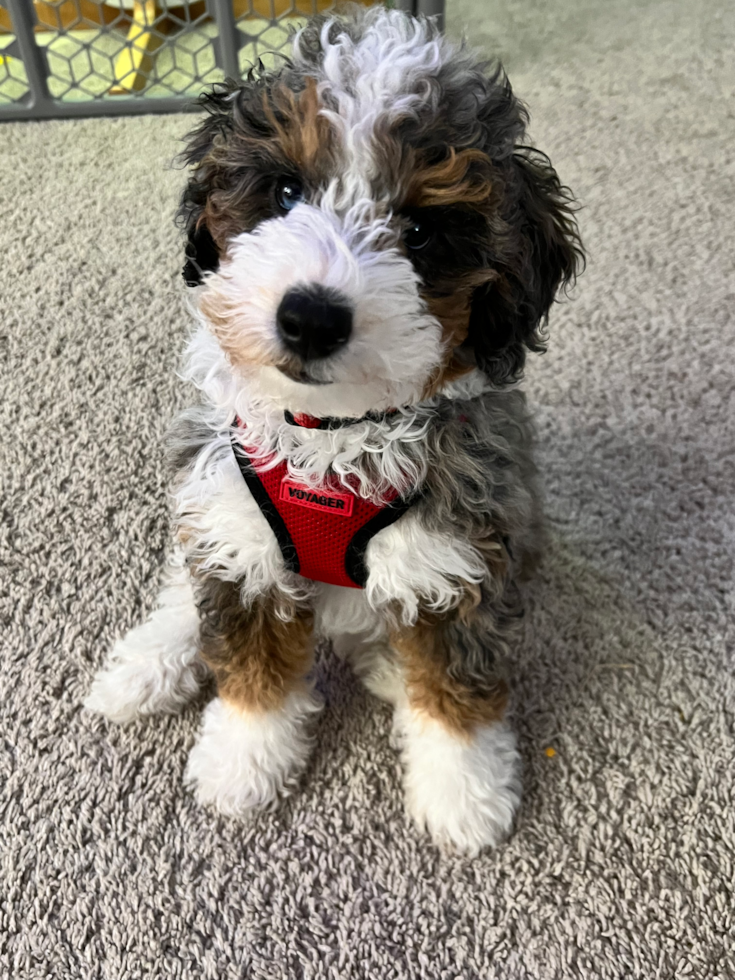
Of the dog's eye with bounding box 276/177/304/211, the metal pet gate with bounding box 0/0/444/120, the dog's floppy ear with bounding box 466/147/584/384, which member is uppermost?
the dog's eye with bounding box 276/177/304/211

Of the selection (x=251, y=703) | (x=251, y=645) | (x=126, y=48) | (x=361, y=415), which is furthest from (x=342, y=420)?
(x=126, y=48)

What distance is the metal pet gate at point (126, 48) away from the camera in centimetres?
261

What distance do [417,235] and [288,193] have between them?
156 millimetres

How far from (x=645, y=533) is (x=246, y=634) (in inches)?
34.6

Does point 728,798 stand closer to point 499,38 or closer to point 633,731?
point 633,731

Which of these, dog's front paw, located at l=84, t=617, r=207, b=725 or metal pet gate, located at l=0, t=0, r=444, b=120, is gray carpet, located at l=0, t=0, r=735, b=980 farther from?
metal pet gate, located at l=0, t=0, r=444, b=120

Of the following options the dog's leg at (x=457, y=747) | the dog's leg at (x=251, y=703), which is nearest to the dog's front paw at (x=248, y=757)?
the dog's leg at (x=251, y=703)

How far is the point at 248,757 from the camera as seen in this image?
1335 mm

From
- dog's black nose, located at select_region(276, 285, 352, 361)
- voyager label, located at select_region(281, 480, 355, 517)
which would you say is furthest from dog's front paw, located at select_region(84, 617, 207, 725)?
dog's black nose, located at select_region(276, 285, 352, 361)

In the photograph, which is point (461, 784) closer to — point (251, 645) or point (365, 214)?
point (251, 645)

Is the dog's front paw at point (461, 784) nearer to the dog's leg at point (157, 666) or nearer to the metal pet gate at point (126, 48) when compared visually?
the dog's leg at point (157, 666)

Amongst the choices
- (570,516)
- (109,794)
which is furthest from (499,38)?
(109,794)

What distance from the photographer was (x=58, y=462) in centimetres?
178

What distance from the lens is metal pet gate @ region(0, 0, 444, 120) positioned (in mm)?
2611
